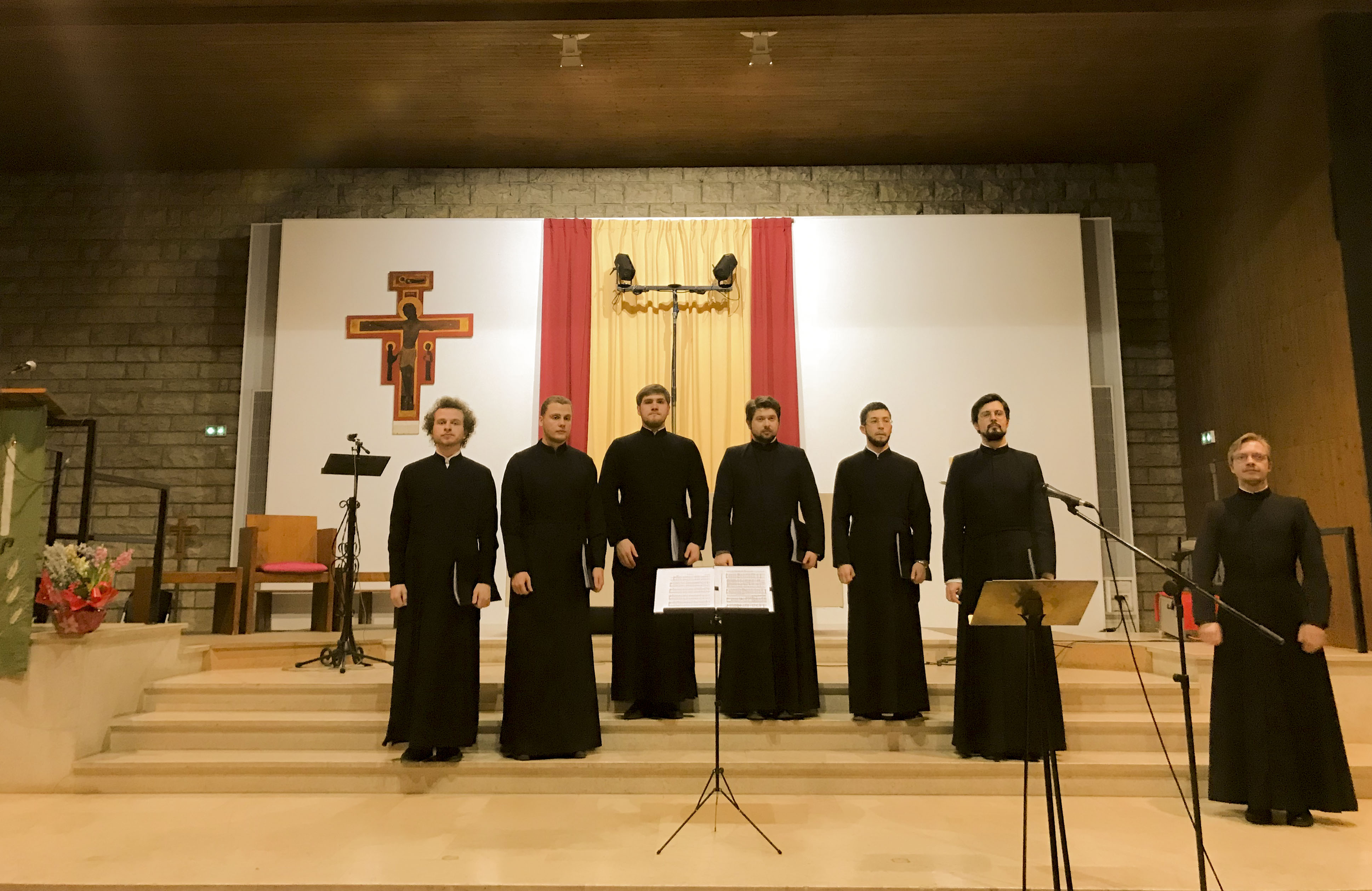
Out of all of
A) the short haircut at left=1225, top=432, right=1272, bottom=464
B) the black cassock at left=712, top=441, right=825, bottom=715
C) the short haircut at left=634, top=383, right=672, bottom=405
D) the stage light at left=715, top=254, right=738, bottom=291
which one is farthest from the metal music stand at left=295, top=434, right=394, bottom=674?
the short haircut at left=1225, top=432, right=1272, bottom=464

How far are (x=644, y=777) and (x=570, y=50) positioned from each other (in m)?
4.35

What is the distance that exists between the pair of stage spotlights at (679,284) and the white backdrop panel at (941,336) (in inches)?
22.2

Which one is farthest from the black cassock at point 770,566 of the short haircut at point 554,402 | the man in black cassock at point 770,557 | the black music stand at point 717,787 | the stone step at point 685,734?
the short haircut at point 554,402

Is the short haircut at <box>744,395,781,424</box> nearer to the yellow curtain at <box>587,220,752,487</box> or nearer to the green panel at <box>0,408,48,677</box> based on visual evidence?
the yellow curtain at <box>587,220,752,487</box>

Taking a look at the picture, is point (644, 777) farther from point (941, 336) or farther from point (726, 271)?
point (941, 336)

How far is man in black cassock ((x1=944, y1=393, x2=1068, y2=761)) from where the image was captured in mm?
4113

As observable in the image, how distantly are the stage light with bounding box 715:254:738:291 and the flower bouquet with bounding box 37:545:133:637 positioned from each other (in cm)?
444

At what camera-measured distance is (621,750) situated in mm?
4320

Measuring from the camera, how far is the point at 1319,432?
5934 mm

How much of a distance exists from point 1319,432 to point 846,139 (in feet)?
12.6

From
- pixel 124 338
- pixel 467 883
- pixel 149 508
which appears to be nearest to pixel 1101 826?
pixel 467 883

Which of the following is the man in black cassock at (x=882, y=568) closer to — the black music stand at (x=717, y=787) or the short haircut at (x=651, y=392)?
the black music stand at (x=717, y=787)

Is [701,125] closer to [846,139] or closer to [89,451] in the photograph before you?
[846,139]

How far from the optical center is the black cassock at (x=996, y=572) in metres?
4.11
